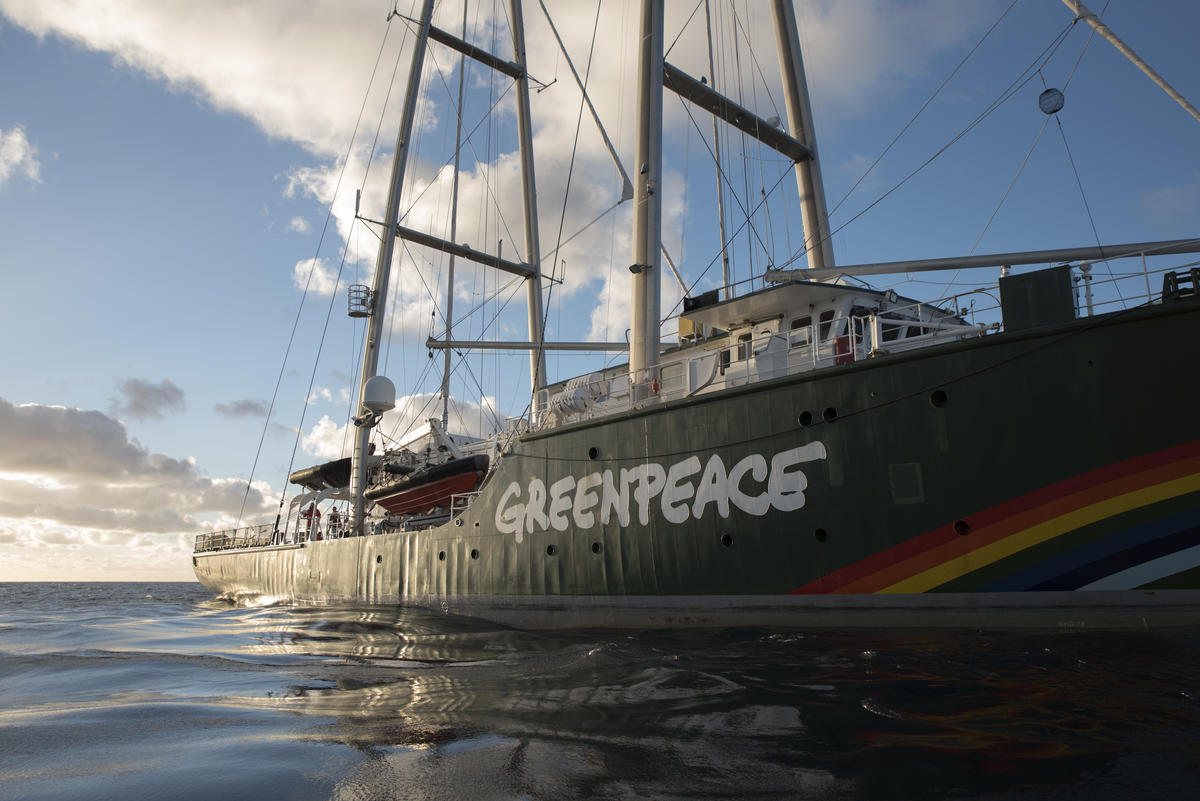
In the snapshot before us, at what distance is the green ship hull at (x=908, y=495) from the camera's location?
7.65 metres

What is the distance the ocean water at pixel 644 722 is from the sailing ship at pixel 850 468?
70cm

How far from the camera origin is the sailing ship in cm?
774

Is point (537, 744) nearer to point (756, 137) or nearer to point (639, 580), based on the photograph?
point (639, 580)

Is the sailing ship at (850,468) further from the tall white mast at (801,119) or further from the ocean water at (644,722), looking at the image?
the tall white mast at (801,119)

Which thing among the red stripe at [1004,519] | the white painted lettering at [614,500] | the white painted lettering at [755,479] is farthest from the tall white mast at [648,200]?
the red stripe at [1004,519]

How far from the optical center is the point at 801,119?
17.3 m

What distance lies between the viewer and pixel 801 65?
1733 centimetres

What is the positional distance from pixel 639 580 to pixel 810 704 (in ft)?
19.1

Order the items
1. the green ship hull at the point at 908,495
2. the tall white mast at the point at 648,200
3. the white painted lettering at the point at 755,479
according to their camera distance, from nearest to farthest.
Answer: the green ship hull at the point at 908,495
the white painted lettering at the point at 755,479
the tall white mast at the point at 648,200

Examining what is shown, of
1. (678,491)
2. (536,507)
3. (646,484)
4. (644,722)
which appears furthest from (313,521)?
(644,722)

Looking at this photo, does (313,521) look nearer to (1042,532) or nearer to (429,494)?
(429,494)

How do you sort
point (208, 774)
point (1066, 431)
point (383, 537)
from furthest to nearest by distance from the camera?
1. point (383, 537)
2. point (1066, 431)
3. point (208, 774)

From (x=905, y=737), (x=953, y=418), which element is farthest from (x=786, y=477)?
(x=905, y=737)

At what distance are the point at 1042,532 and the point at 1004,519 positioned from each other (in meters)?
0.39
